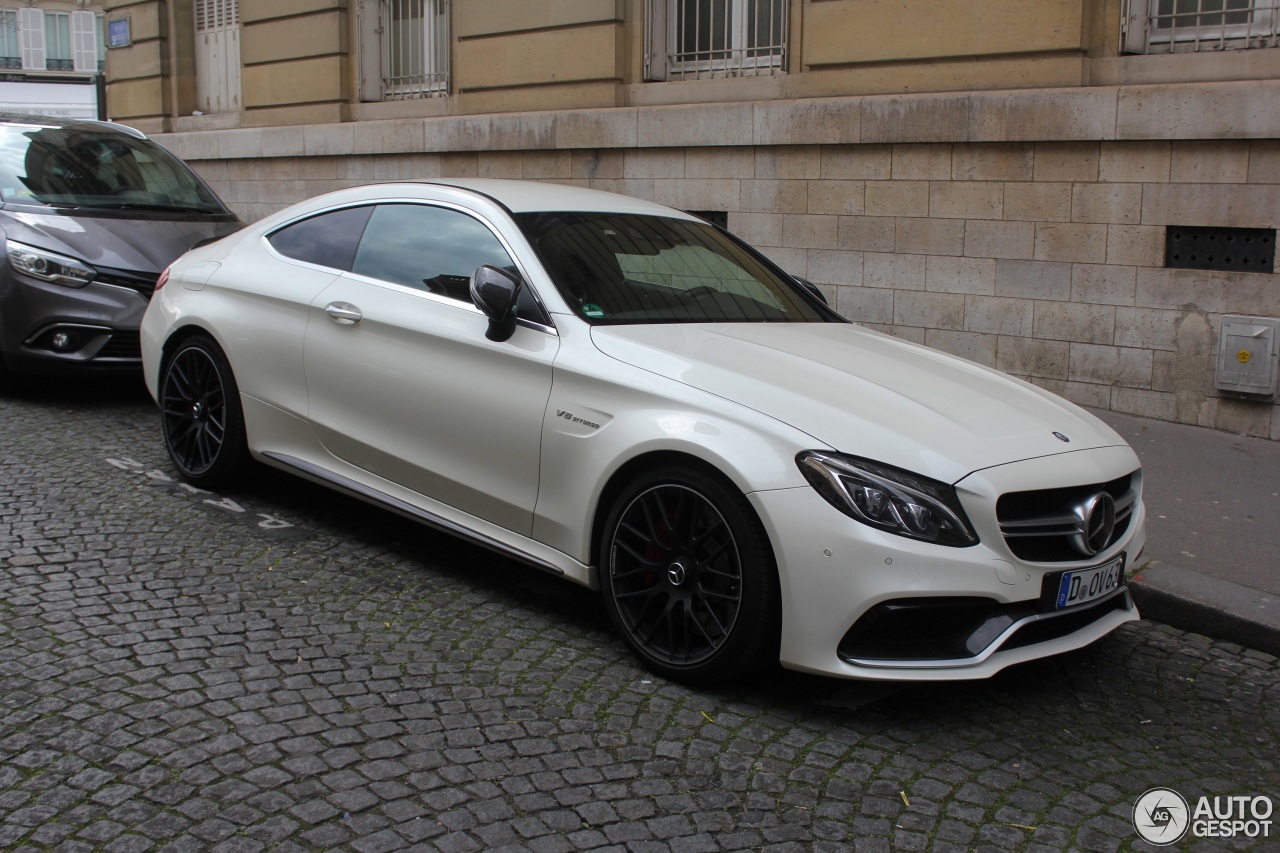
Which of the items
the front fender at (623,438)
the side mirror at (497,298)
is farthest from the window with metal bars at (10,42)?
the front fender at (623,438)

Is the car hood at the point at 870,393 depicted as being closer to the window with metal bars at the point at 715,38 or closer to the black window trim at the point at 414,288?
the black window trim at the point at 414,288

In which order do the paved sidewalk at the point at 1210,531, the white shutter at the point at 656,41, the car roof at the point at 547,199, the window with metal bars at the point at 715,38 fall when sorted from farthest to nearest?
the white shutter at the point at 656,41 → the window with metal bars at the point at 715,38 → the car roof at the point at 547,199 → the paved sidewalk at the point at 1210,531

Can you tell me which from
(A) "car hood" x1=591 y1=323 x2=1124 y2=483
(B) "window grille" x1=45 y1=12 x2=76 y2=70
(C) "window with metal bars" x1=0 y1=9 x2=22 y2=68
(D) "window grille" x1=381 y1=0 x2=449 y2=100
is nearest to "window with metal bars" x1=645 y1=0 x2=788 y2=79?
(D) "window grille" x1=381 y1=0 x2=449 y2=100

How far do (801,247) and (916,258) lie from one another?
3.48ft

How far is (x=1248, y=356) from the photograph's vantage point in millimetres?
7926

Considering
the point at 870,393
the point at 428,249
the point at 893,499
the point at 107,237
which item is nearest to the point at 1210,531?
the point at 870,393

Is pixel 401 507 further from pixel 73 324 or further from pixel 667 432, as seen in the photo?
pixel 73 324

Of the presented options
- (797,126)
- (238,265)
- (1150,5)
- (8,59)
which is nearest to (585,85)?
(797,126)

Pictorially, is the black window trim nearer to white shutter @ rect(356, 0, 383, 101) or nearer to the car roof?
the car roof

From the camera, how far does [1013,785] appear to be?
3.49m

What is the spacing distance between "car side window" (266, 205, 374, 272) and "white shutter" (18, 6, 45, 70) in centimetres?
4867

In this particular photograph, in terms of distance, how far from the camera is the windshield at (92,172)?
8.56 m

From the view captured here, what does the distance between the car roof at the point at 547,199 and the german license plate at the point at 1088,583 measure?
97.7 inches

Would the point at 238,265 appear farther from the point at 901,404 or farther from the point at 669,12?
the point at 669,12
